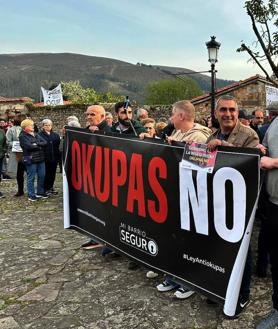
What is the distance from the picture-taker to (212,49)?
40.3ft

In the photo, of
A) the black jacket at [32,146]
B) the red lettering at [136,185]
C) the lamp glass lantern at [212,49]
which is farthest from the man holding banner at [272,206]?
the lamp glass lantern at [212,49]

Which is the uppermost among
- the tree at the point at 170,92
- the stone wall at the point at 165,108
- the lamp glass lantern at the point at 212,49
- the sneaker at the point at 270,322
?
the tree at the point at 170,92

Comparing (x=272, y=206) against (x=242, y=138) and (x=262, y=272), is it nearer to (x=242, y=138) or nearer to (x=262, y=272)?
(x=242, y=138)

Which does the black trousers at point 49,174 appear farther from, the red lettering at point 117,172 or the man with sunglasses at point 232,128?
the man with sunglasses at point 232,128

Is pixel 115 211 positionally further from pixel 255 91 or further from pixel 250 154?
pixel 255 91

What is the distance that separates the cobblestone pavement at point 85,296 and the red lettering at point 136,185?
32.9 inches

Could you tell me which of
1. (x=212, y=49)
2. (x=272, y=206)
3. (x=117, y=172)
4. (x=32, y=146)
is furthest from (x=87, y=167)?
(x=212, y=49)

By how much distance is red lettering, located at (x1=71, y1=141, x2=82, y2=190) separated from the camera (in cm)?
512

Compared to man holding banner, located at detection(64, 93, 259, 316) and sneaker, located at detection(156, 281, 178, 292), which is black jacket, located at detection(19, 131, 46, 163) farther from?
sneaker, located at detection(156, 281, 178, 292)

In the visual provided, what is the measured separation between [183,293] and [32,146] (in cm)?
594

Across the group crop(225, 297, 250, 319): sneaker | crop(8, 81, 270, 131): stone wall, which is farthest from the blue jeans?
crop(8, 81, 270, 131): stone wall

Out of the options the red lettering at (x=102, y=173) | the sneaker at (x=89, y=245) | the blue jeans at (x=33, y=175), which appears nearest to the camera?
the red lettering at (x=102, y=173)

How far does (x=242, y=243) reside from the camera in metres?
3.09

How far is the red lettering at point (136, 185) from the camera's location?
13.3ft
